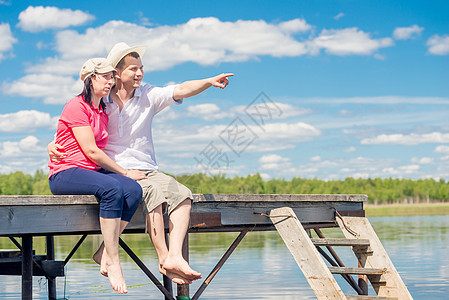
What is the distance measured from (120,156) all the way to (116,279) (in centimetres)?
103

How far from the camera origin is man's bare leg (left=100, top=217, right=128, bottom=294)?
516 centimetres

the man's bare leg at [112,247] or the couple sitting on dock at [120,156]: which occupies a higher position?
the couple sitting on dock at [120,156]

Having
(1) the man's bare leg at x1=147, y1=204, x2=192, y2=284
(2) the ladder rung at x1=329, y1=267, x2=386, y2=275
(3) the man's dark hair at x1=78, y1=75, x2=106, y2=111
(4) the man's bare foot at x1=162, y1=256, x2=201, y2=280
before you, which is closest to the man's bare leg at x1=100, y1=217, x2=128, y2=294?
(1) the man's bare leg at x1=147, y1=204, x2=192, y2=284

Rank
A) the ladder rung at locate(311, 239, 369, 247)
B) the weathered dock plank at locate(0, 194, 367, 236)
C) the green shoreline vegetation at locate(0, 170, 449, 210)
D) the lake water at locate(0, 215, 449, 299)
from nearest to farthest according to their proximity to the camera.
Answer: the weathered dock plank at locate(0, 194, 367, 236) → the ladder rung at locate(311, 239, 369, 247) → the lake water at locate(0, 215, 449, 299) → the green shoreline vegetation at locate(0, 170, 449, 210)

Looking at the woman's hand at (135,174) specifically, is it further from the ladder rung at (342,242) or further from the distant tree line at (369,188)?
the distant tree line at (369,188)

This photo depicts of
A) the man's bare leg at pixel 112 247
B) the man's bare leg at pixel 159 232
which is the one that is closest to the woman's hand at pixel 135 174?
the man's bare leg at pixel 159 232

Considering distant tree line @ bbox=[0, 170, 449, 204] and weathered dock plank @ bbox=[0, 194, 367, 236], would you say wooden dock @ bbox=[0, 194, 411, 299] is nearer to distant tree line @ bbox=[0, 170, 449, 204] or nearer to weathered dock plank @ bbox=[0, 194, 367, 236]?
weathered dock plank @ bbox=[0, 194, 367, 236]

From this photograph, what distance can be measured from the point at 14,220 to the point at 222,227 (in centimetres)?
237

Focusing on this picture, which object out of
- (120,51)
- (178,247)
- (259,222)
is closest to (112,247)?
(178,247)

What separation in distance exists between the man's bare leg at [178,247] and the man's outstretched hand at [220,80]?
3.29ft

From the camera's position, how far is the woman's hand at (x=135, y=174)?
540 cm

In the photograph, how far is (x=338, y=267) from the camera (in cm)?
691

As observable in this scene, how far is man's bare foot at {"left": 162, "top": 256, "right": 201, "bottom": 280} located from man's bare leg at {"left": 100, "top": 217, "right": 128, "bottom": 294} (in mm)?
405

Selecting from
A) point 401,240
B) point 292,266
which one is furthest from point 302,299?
point 401,240
